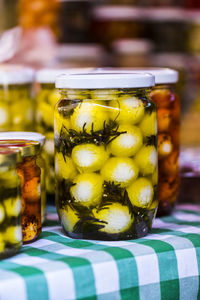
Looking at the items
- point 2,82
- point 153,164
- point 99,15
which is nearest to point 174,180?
point 153,164

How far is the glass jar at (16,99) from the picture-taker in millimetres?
1108

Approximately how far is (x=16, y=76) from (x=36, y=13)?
1225mm

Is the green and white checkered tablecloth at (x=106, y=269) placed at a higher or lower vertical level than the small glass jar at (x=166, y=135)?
lower

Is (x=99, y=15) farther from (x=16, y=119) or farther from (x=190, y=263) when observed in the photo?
(x=190, y=263)

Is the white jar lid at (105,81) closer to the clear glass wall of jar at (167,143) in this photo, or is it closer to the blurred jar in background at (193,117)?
the clear glass wall of jar at (167,143)

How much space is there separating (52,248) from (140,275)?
0.45 ft

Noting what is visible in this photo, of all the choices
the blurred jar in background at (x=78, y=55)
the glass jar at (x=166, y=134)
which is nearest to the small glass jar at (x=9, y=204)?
the glass jar at (x=166, y=134)

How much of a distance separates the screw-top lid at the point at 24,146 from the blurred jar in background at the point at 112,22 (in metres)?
2.53

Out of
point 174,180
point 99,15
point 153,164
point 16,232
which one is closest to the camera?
point 16,232

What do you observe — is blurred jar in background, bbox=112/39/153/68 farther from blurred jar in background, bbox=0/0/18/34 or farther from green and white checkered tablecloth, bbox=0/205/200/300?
green and white checkered tablecloth, bbox=0/205/200/300

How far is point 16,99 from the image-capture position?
3.73 feet

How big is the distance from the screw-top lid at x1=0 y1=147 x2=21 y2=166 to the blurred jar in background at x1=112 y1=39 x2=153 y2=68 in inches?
104

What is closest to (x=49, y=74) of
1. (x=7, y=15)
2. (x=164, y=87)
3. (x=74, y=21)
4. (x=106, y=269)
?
(x=164, y=87)

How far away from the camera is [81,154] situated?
83 centimetres
